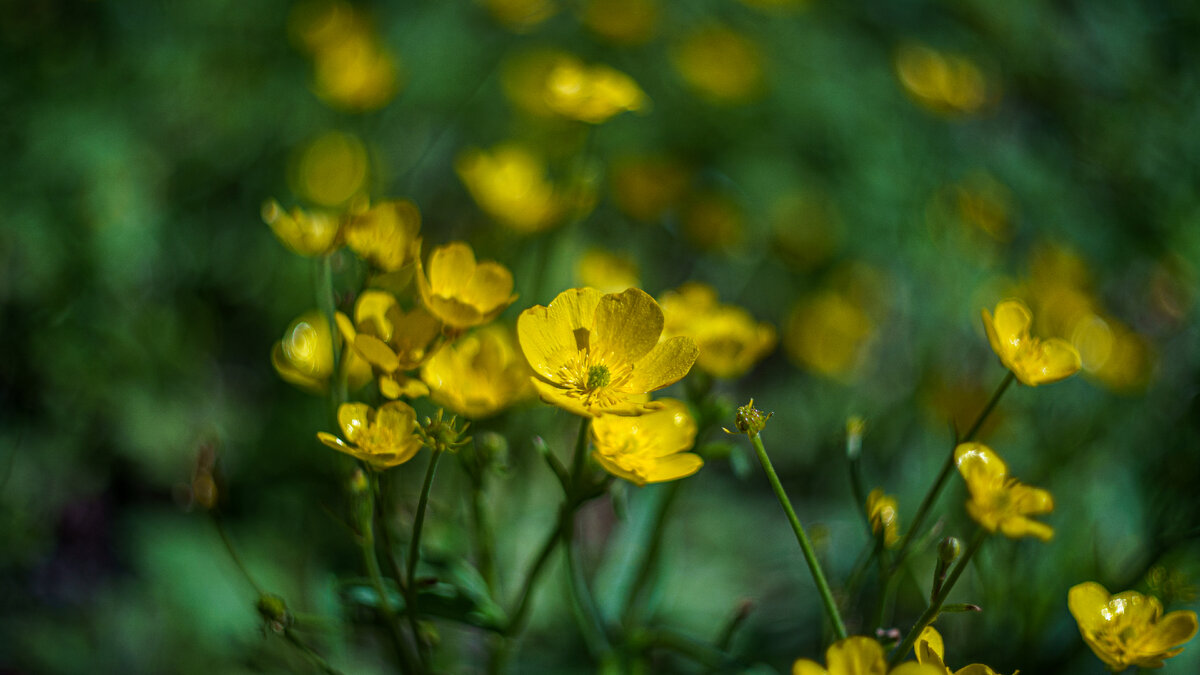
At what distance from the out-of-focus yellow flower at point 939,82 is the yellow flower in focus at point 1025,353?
6.68 feet

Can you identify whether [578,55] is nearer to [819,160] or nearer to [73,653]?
[819,160]

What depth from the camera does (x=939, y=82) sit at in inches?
125

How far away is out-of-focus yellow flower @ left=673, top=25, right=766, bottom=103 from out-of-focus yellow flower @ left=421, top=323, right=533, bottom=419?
227 cm

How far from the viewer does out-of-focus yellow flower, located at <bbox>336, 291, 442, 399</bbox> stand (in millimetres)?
1102

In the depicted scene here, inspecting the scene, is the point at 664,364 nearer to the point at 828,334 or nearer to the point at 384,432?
the point at 384,432

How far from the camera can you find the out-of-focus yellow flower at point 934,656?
0.95 metres

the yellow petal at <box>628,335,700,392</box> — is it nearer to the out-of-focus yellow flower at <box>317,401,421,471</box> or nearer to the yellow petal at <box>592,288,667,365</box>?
the yellow petal at <box>592,288,667,365</box>

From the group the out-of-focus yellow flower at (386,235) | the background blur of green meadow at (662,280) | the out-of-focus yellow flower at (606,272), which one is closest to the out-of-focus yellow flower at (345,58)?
the background blur of green meadow at (662,280)

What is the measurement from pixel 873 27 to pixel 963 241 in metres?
1.61

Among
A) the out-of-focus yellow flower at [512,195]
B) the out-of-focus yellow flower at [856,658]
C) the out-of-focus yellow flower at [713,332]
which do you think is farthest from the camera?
the out-of-focus yellow flower at [512,195]

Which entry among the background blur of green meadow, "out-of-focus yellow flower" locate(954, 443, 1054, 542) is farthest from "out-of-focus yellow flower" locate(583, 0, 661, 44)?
"out-of-focus yellow flower" locate(954, 443, 1054, 542)

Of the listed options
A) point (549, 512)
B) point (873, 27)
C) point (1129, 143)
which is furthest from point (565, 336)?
point (873, 27)

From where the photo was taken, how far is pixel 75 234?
2393 millimetres

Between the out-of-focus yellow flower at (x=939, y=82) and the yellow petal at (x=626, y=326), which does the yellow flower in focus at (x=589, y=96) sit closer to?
the yellow petal at (x=626, y=326)
